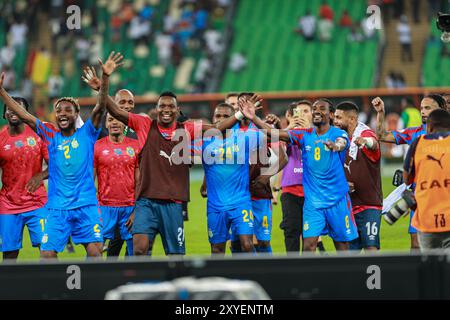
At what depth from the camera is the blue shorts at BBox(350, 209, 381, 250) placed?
13.1 meters

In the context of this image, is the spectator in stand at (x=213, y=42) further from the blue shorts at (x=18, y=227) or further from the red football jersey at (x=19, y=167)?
the blue shorts at (x=18, y=227)

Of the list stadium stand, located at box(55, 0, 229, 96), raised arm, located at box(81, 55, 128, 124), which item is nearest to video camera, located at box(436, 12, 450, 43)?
raised arm, located at box(81, 55, 128, 124)

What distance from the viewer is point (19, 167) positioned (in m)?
13.1

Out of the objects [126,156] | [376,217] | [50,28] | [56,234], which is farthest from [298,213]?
[50,28]

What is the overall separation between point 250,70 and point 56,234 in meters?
26.9

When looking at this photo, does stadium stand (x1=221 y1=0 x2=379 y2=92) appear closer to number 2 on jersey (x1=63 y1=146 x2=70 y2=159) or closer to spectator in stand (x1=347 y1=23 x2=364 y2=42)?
spectator in stand (x1=347 y1=23 x2=364 y2=42)

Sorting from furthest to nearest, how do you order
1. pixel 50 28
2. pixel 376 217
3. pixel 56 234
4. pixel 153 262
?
pixel 50 28 < pixel 376 217 < pixel 56 234 < pixel 153 262

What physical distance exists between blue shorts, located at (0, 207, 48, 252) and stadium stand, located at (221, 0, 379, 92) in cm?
2377

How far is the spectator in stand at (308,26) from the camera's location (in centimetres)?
3828

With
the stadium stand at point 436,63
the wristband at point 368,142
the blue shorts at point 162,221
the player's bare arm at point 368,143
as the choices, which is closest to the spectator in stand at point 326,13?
the stadium stand at point 436,63

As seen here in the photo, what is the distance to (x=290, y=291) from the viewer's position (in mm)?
7941
